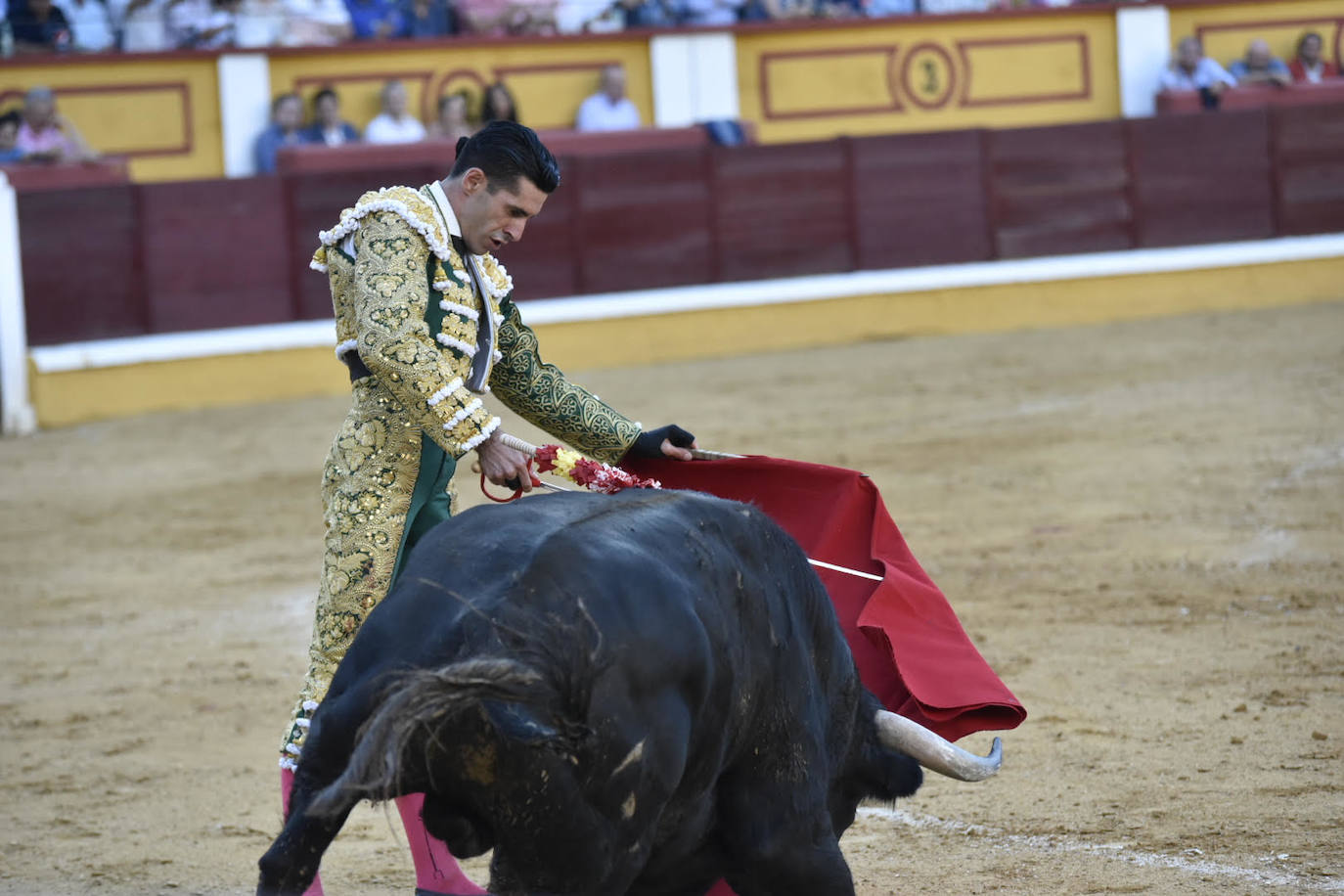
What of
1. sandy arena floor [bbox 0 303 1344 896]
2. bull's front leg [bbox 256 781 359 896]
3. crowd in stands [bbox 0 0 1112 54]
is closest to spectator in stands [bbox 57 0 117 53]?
crowd in stands [bbox 0 0 1112 54]

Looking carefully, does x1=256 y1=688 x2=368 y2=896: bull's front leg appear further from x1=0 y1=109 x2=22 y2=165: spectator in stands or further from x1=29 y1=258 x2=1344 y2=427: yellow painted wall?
x1=0 y1=109 x2=22 y2=165: spectator in stands

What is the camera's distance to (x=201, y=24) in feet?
31.6

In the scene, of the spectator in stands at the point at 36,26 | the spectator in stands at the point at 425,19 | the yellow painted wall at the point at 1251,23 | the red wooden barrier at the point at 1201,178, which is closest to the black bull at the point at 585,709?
the spectator in stands at the point at 36,26

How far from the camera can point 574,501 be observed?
1.95 metres

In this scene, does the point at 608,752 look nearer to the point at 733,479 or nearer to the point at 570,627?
the point at 570,627

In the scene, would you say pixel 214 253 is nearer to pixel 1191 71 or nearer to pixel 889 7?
pixel 889 7

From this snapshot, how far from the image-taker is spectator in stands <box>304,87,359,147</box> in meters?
9.41

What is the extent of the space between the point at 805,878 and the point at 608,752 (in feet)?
1.64

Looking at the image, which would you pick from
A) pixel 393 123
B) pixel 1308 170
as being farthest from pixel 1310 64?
pixel 393 123

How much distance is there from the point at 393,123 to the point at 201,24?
124 cm

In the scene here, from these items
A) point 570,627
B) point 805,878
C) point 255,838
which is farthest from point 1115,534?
point 570,627

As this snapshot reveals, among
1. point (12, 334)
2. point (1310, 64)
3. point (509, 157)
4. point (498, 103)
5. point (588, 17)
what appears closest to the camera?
point (509, 157)

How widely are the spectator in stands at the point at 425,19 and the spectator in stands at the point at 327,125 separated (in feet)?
2.56

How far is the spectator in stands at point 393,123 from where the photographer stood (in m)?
9.55
